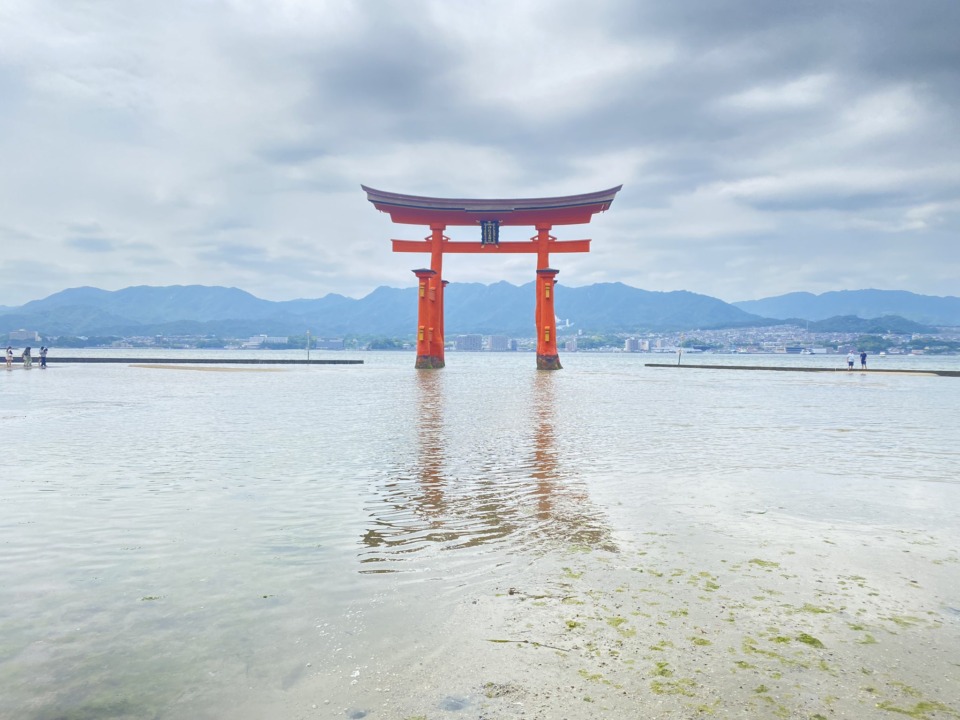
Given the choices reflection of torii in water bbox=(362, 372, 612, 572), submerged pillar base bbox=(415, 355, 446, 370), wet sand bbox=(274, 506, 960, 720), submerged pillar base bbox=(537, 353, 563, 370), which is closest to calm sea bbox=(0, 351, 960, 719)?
reflection of torii in water bbox=(362, 372, 612, 572)

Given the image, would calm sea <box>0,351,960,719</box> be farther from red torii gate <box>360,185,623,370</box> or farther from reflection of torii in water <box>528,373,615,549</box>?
red torii gate <box>360,185,623,370</box>

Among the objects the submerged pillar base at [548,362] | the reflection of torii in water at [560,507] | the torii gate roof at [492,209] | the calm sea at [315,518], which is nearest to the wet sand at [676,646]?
the calm sea at [315,518]

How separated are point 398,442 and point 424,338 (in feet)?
124

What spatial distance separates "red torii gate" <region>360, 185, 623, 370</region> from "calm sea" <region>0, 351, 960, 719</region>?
105 feet

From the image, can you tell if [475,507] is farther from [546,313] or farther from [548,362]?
[548,362]

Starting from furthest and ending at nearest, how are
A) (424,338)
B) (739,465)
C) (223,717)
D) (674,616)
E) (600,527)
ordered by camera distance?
(424,338)
(739,465)
(600,527)
(674,616)
(223,717)

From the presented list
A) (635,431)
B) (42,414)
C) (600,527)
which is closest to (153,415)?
(42,414)

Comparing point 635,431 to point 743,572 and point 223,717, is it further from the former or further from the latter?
point 223,717

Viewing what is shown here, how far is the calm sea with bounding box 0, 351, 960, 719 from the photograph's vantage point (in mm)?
3492

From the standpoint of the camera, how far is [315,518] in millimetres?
6625

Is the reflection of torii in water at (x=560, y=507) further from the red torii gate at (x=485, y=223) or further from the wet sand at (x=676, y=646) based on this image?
the red torii gate at (x=485, y=223)

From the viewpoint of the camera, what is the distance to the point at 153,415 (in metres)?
16.9

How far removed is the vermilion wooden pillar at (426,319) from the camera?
47344 millimetres

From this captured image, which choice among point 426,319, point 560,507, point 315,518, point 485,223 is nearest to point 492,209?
point 485,223
